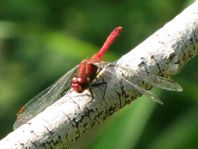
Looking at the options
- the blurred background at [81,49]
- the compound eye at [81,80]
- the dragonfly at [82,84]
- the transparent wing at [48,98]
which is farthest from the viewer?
the blurred background at [81,49]

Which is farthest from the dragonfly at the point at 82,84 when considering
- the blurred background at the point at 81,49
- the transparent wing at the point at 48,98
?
the blurred background at the point at 81,49

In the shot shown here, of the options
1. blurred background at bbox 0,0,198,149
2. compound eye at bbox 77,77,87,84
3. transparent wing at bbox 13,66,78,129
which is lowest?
blurred background at bbox 0,0,198,149

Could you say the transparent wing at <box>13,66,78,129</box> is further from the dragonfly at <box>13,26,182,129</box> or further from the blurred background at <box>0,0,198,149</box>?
the blurred background at <box>0,0,198,149</box>

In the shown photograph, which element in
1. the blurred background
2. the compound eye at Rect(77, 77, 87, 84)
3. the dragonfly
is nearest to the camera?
the dragonfly

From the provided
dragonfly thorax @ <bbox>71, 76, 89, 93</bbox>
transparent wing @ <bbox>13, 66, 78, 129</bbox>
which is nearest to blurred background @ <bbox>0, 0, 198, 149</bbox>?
transparent wing @ <bbox>13, 66, 78, 129</bbox>

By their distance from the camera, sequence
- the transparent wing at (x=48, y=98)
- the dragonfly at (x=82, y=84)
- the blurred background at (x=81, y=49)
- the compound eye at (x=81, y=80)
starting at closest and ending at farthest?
the dragonfly at (x=82, y=84) < the compound eye at (x=81, y=80) < the transparent wing at (x=48, y=98) < the blurred background at (x=81, y=49)

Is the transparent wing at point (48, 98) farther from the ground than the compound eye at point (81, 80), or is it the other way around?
the compound eye at point (81, 80)

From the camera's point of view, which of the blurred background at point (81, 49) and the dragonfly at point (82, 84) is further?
the blurred background at point (81, 49)

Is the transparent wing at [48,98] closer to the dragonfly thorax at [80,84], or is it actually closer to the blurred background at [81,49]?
the dragonfly thorax at [80,84]

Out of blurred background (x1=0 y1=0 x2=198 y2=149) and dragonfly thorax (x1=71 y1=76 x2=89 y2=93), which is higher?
dragonfly thorax (x1=71 y1=76 x2=89 y2=93)
